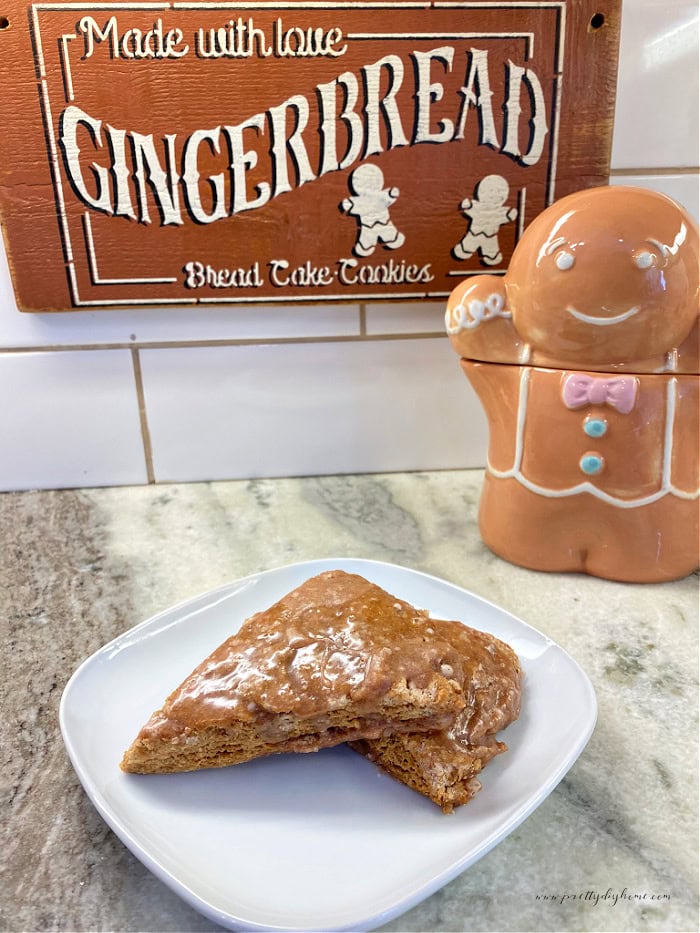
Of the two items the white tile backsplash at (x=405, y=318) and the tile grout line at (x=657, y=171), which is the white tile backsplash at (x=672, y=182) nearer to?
the tile grout line at (x=657, y=171)

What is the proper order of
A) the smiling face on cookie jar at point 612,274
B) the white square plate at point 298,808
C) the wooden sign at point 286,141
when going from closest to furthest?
1. the white square plate at point 298,808
2. the smiling face on cookie jar at point 612,274
3. the wooden sign at point 286,141

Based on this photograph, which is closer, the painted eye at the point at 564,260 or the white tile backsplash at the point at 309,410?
the painted eye at the point at 564,260

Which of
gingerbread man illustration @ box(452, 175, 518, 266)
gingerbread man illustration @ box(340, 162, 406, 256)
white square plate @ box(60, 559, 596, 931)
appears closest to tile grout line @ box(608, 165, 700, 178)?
gingerbread man illustration @ box(452, 175, 518, 266)

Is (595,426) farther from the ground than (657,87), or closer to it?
closer to it

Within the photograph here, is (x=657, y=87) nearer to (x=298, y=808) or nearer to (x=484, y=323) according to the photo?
(x=484, y=323)

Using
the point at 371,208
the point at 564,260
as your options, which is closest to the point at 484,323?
the point at 564,260

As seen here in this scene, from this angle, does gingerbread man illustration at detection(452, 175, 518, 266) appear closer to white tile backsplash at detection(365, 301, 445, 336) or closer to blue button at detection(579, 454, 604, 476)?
white tile backsplash at detection(365, 301, 445, 336)

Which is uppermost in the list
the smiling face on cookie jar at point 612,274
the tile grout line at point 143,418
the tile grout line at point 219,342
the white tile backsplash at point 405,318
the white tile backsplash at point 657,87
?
the white tile backsplash at point 657,87

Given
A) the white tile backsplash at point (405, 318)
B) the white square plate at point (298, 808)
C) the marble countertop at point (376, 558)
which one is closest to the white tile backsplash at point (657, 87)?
the white tile backsplash at point (405, 318)
